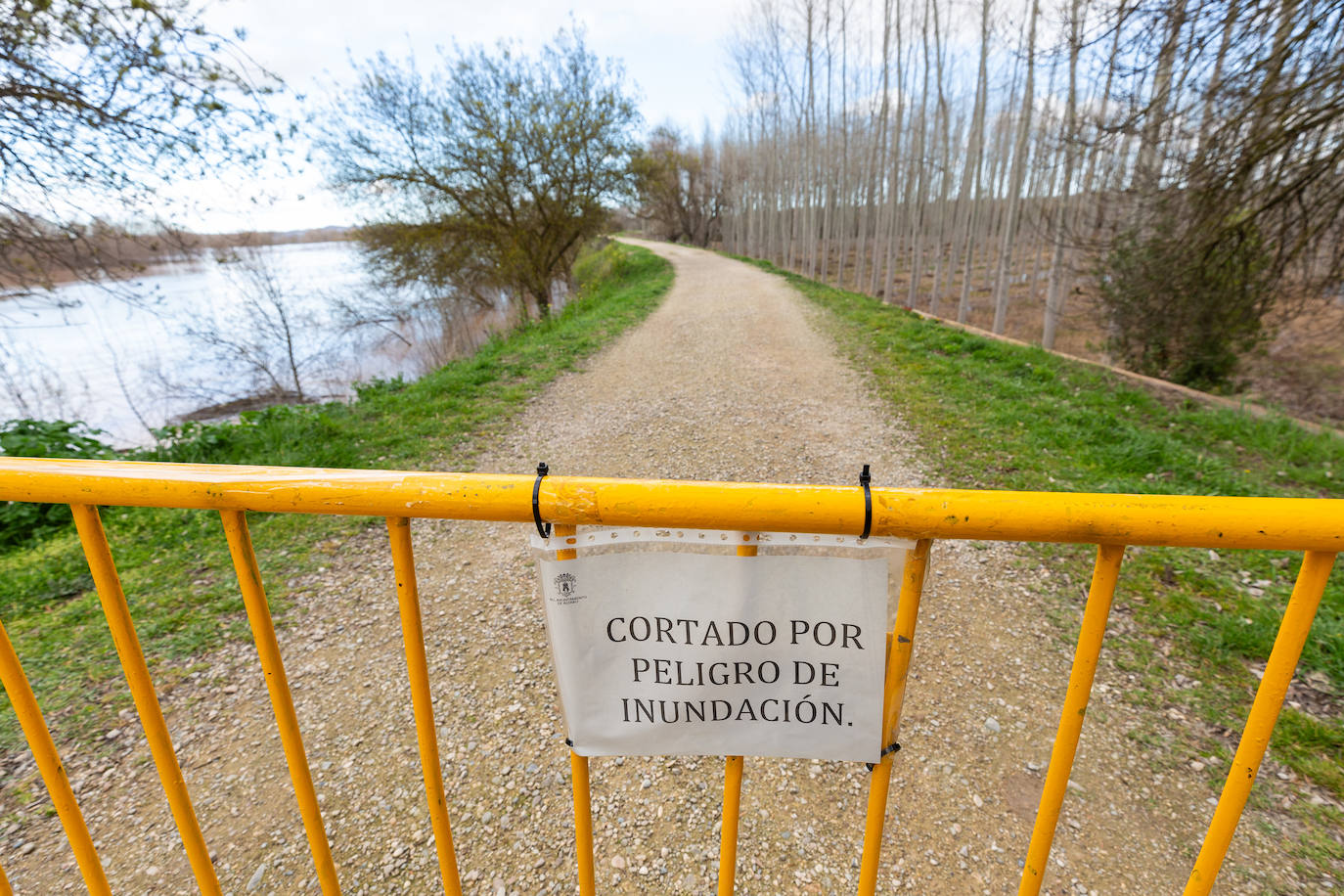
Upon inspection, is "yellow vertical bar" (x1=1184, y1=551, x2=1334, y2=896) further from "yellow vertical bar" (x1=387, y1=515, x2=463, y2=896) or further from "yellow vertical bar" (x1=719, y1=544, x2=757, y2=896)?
"yellow vertical bar" (x1=387, y1=515, x2=463, y2=896)

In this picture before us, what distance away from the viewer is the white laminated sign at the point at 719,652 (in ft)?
3.49

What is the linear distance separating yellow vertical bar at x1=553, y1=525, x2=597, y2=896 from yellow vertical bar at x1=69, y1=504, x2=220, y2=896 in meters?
0.76

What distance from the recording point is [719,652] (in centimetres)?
112

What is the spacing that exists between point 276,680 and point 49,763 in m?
0.52

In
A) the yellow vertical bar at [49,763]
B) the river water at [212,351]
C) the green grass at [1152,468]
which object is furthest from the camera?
the river water at [212,351]

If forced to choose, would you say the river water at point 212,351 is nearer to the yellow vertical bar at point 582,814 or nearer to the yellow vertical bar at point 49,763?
the yellow vertical bar at point 49,763

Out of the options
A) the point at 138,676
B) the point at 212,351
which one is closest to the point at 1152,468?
the point at 138,676

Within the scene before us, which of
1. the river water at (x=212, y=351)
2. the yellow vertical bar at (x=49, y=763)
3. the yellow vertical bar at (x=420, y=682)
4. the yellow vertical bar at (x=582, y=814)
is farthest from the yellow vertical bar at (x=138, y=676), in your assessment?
the river water at (x=212, y=351)

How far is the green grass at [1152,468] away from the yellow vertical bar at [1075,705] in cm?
218

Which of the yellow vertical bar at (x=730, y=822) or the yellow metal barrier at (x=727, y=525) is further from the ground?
the yellow metal barrier at (x=727, y=525)

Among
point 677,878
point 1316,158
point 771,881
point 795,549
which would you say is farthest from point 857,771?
point 1316,158

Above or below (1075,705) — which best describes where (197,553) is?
below

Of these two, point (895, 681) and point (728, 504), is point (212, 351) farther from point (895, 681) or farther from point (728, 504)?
point (895, 681)

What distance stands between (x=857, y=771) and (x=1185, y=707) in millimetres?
1561
